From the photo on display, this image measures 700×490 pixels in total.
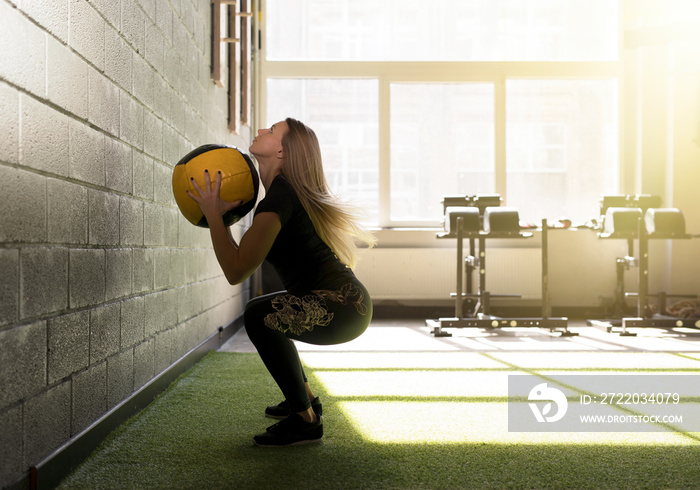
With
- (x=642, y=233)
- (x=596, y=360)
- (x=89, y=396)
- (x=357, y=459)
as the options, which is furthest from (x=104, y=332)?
(x=642, y=233)

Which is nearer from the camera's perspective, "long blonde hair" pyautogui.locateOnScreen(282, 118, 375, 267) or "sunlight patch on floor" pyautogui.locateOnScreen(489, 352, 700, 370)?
"long blonde hair" pyautogui.locateOnScreen(282, 118, 375, 267)

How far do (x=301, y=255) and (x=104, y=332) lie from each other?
0.70 meters

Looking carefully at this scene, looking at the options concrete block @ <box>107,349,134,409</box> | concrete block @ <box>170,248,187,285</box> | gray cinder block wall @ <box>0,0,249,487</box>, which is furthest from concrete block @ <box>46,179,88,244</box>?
concrete block @ <box>170,248,187,285</box>

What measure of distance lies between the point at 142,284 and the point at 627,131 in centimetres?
552

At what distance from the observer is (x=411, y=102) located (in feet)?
20.9

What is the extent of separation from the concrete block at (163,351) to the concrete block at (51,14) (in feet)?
4.51

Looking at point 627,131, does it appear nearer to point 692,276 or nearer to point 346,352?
point 692,276

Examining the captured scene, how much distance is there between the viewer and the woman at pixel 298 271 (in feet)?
6.27

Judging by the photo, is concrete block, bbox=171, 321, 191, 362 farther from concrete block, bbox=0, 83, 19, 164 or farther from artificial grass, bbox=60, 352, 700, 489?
concrete block, bbox=0, 83, 19, 164

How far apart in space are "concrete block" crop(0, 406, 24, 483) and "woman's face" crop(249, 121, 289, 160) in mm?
1025

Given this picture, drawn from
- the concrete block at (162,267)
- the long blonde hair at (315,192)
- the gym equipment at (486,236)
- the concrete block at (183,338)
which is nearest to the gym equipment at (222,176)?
the long blonde hair at (315,192)

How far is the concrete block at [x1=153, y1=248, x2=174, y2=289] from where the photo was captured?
263 centimetres

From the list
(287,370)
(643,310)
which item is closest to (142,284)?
(287,370)

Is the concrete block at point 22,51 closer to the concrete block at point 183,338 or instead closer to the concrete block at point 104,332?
the concrete block at point 104,332
